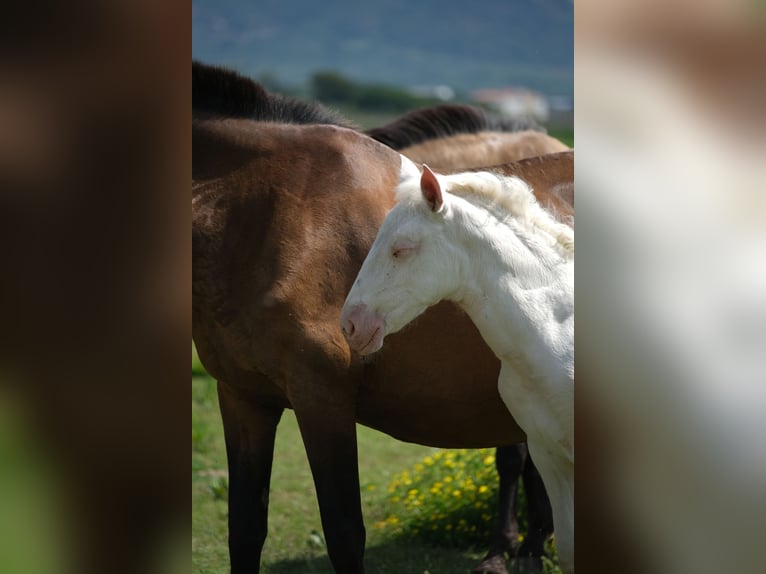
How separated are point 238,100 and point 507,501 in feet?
7.65

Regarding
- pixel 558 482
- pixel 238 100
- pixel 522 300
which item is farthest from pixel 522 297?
→ pixel 238 100

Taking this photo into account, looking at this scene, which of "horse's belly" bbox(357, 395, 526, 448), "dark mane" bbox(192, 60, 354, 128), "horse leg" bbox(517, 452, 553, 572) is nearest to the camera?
"horse's belly" bbox(357, 395, 526, 448)

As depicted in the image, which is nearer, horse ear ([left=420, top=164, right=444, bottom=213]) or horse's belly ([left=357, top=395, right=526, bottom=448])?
horse ear ([left=420, top=164, right=444, bottom=213])

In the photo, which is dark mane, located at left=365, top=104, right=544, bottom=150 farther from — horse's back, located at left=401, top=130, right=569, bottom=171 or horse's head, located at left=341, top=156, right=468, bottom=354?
horse's head, located at left=341, top=156, right=468, bottom=354

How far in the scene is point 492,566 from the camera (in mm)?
4145

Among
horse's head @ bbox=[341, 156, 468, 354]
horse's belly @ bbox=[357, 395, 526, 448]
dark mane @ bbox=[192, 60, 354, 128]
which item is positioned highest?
dark mane @ bbox=[192, 60, 354, 128]

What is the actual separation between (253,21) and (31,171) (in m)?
25.3

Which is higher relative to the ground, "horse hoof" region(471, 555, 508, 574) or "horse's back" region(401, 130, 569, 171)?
"horse's back" region(401, 130, 569, 171)

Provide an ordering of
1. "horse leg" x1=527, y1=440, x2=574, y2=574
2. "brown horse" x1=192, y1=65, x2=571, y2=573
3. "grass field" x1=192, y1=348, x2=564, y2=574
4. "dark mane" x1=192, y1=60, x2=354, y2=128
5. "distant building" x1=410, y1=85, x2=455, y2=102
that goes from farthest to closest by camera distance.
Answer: "distant building" x1=410, y1=85, x2=455, y2=102
"grass field" x1=192, y1=348, x2=564, y2=574
"dark mane" x1=192, y1=60, x2=354, y2=128
"brown horse" x1=192, y1=65, x2=571, y2=573
"horse leg" x1=527, y1=440, x2=574, y2=574

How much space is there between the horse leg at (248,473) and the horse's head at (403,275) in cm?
103

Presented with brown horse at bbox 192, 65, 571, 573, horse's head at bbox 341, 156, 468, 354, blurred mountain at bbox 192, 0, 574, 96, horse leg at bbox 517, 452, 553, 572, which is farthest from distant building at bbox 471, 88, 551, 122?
horse's head at bbox 341, 156, 468, 354

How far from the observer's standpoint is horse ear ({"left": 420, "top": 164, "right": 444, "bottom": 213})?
92.7 inches

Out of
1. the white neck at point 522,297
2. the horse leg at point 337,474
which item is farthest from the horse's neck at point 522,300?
the horse leg at point 337,474

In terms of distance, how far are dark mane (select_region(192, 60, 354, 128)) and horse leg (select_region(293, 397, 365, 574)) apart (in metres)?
1.10
